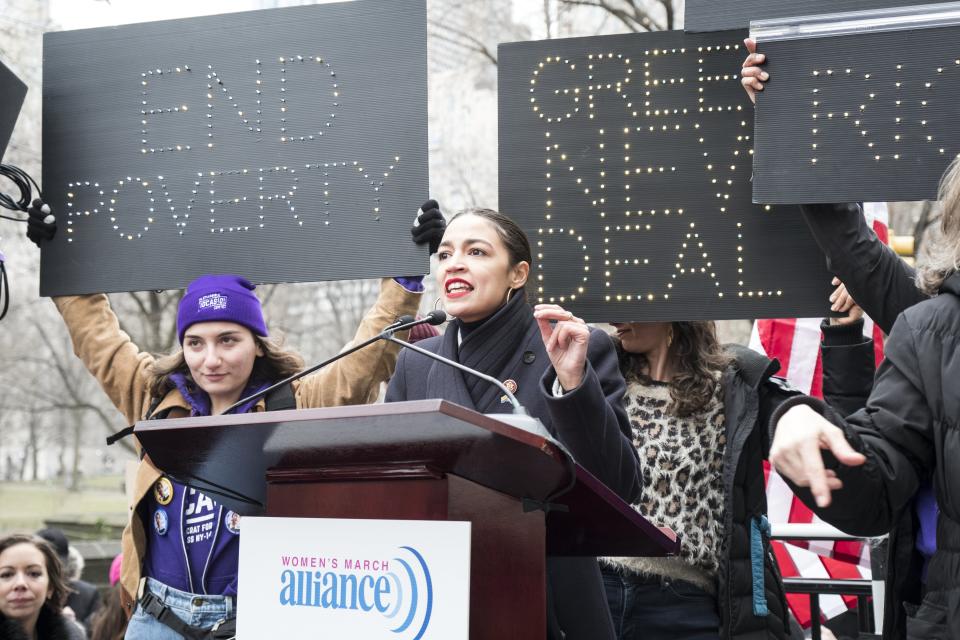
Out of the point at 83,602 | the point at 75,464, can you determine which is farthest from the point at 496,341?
the point at 75,464

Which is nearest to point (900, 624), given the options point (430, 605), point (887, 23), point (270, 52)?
point (430, 605)

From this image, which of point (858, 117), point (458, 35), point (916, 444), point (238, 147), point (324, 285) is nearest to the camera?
point (916, 444)

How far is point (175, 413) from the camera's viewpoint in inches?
166

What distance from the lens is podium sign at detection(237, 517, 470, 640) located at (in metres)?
2.14

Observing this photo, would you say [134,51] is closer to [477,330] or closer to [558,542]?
[477,330]

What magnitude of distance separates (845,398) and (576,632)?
4.73ft

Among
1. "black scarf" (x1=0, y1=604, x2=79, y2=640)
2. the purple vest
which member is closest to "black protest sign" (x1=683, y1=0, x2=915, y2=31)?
the purple vest

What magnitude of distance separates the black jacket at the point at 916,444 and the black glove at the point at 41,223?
3.26 m

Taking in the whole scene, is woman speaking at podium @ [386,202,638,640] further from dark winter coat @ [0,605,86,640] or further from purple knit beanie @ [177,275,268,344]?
dark winter coat @ [0,605,86,640]

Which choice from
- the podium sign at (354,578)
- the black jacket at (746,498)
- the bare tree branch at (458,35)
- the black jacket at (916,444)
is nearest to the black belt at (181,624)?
the podium sign at (354,578)

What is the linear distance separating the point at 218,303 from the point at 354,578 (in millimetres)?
2074

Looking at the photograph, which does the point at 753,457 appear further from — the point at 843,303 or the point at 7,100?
the point at 7,100

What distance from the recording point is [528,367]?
3.52 meters

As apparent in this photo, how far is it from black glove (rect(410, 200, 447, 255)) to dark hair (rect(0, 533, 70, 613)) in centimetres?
369
